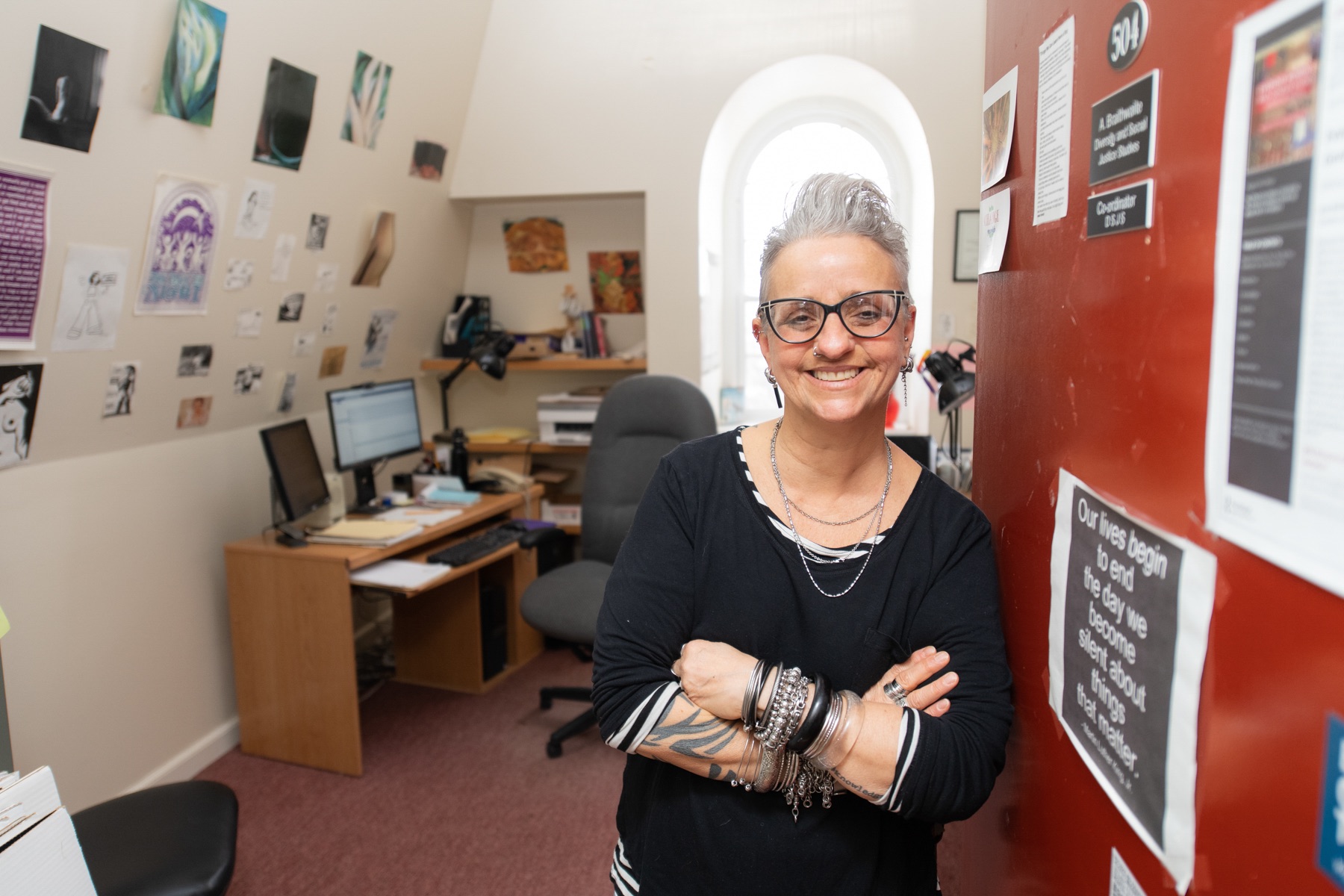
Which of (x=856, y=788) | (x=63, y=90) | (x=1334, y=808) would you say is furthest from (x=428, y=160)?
(x=1334, y=808)

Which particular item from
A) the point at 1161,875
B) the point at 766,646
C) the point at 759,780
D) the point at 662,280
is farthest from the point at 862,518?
the point at 662,280

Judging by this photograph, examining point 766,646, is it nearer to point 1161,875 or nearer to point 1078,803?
point 1078,803

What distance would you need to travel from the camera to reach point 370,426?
10.8ft

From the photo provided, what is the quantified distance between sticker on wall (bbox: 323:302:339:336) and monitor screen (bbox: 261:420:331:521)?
0.40 metres

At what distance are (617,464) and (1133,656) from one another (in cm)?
236

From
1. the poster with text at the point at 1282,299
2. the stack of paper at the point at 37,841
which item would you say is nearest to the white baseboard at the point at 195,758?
the stack of paper at the point at 37,841

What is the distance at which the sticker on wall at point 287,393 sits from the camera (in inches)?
126

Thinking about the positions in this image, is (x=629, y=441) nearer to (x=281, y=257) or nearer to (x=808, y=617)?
(x=281, y=257)

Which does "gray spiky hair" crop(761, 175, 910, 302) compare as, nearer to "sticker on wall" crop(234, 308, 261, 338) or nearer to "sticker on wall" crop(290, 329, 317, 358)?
"sticker on wall" crop(234, 308, 261, 338)

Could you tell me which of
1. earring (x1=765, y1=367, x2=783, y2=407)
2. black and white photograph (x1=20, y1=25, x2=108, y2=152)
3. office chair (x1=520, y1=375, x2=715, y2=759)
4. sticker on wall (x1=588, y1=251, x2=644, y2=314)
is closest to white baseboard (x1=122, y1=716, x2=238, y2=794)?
office chair (x1=520, y1=375, x2=715, y2=759)

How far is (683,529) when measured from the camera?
1.13 metres

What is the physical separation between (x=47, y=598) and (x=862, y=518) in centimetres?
228

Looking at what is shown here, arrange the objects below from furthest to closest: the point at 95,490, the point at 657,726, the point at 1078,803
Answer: the point at 95,490
the point at 657,726
the point at 1078,803

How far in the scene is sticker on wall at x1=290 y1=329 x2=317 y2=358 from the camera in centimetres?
314
